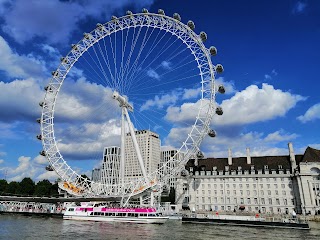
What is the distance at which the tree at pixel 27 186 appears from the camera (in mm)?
103838

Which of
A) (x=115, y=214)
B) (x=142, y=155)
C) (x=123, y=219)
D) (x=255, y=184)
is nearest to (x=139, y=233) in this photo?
(x=123, y=219)

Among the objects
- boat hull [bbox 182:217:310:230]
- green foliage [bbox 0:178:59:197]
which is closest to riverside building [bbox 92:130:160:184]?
green foliage [bbox 0:178:59:197]

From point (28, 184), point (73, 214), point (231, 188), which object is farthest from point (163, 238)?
point (28, 184)

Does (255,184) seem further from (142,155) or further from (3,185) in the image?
(3,185)

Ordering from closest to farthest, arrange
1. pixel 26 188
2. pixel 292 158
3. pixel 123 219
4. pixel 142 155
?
pixel 123 219 < pixel 292 158 < pixel 26 188 < pixel 142 155

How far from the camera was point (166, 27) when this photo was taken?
49438 millimetres

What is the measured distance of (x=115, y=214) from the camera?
178 ft

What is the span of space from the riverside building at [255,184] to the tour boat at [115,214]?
110ft

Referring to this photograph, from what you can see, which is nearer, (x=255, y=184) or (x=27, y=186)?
(x=255, y=184)

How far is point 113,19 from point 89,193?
34642 millimetres

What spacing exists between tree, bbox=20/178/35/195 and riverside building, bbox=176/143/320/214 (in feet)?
174

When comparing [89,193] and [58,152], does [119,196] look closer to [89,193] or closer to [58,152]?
[89,193]

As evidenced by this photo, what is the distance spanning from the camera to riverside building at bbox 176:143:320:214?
75312mm

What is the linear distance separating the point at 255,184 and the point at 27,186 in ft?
250
